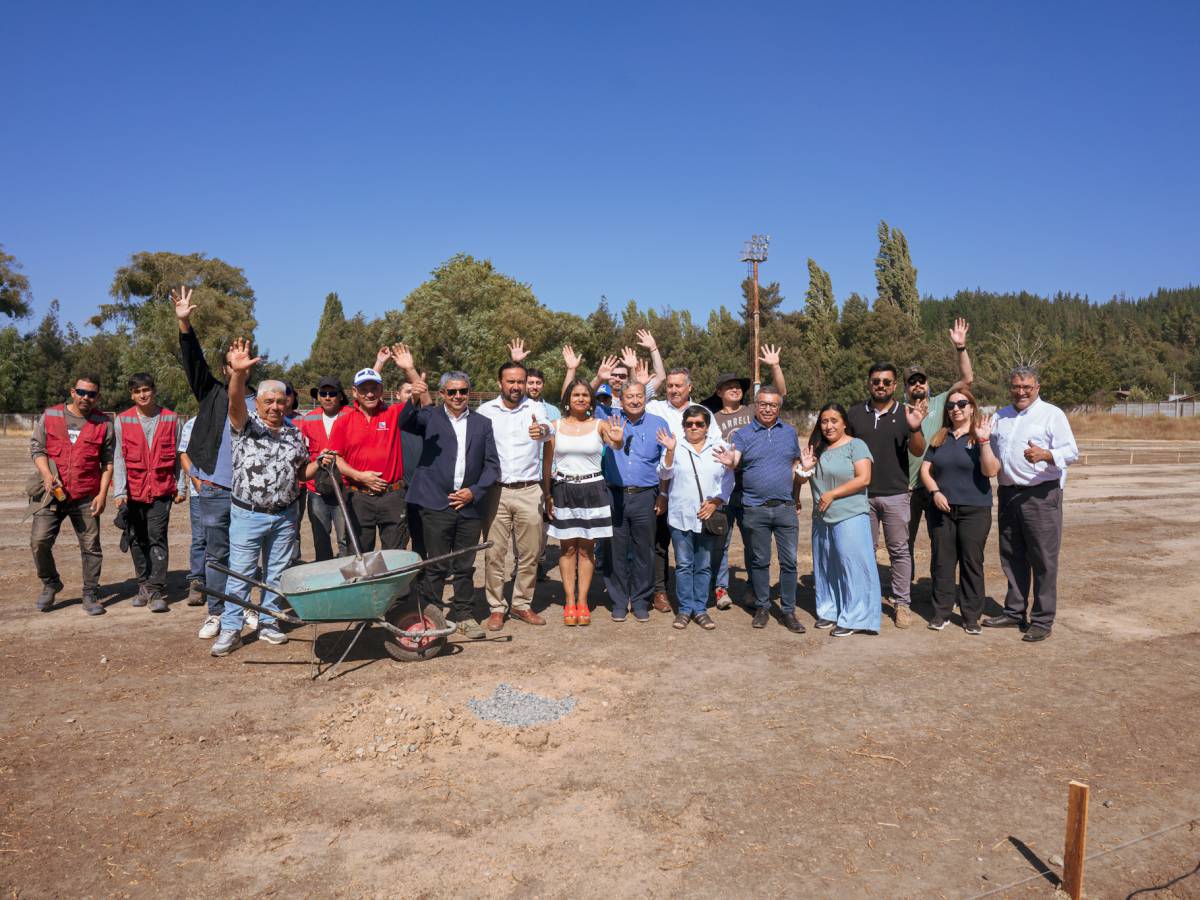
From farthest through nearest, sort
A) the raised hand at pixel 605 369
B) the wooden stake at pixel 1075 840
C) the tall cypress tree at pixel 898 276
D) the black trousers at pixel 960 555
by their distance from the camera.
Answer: the tall cypress tree at pixel 898 276, the raised hand at pixel 605 369, the black trousers at pixel 960 555, the wooden stake at pixel 1075 840

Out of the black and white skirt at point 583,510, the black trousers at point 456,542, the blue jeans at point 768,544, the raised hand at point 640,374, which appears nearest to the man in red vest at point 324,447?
the black trousers at point 456,542

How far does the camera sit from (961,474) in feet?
20.5

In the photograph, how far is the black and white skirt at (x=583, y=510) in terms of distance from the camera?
20.9 feet

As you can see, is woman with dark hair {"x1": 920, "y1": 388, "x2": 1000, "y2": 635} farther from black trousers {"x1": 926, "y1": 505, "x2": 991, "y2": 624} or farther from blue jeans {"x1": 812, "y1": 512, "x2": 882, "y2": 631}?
blue jeans {"x1": 812, "y1": 512, "x2": 882, "y2": 631}

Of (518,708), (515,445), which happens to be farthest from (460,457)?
(518,708)

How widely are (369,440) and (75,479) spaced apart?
282cm

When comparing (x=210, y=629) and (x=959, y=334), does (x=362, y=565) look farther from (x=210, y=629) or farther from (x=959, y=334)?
→ (x=959, y=334)

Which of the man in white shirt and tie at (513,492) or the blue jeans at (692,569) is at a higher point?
the man in white shirt and tie at (513,492)

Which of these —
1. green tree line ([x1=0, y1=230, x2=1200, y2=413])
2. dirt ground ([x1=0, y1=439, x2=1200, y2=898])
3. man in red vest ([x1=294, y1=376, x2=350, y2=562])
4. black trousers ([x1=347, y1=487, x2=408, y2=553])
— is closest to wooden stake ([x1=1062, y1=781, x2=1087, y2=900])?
dirt ground ([x1=0, y1=439, x2=1200, y2=898])

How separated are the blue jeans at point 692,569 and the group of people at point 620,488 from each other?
0.06 feet

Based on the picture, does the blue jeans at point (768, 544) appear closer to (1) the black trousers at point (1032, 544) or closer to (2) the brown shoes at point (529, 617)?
(1) the black trousers at point (1032, 544)

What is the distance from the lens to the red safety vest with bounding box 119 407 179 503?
6.80 m

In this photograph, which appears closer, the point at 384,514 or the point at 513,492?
the point at 384,514

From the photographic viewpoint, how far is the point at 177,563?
8992 millimetres
